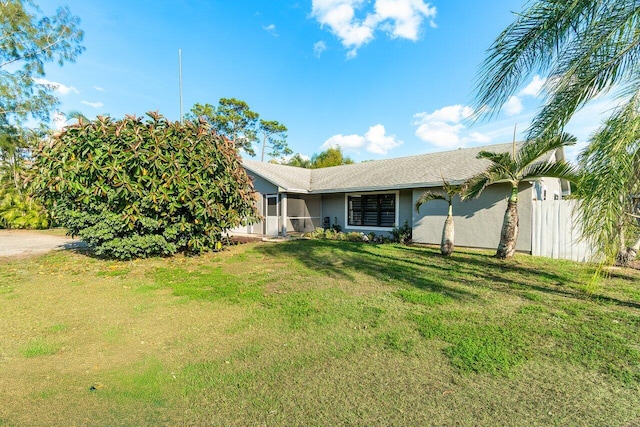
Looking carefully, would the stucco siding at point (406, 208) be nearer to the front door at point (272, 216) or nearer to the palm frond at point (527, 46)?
the front door at point (272, 216)

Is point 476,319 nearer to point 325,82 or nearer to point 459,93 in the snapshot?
point 459,93

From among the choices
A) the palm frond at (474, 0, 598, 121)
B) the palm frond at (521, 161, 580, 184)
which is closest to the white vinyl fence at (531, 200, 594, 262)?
the palm frond at (521, 161, 580, 184)

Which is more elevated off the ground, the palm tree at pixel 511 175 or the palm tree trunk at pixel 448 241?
the palm tree at pixel 511 175

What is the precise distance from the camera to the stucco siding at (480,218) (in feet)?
32.2

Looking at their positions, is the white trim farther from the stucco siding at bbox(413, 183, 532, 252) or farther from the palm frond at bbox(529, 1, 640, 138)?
the palm frond at bbox(529, 1, 640, 138)

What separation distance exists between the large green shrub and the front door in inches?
234

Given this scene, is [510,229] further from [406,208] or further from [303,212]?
[303,212]

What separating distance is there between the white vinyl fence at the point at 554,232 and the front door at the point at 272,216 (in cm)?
1056

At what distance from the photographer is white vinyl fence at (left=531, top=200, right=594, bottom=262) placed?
8906 mm

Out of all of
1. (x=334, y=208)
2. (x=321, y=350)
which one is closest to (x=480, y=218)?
(x=334, y=208)

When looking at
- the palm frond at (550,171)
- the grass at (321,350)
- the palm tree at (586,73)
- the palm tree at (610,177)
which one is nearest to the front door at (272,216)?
the grass at (321,350)

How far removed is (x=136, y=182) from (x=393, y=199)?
9.76m

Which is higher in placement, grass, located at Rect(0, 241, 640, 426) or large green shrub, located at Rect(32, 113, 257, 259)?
large green shrub, located at Rect(32, 113, 257, 259)

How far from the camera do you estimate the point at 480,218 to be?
10781 mm
